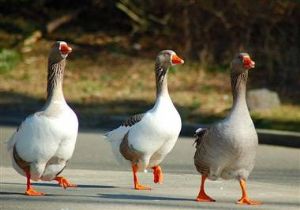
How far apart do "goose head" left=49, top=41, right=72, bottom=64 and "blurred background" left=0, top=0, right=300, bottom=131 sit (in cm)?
759

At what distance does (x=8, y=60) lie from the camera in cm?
2252

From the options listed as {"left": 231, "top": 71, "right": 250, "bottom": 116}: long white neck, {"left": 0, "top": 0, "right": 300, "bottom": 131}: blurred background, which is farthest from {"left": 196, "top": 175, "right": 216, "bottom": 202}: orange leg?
{"left": 0, "top": 0, "right": 300, "bottom": 131}: blurred background

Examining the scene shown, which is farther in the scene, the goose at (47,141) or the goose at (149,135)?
the goose at (149,135)

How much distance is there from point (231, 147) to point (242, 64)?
3.04ft

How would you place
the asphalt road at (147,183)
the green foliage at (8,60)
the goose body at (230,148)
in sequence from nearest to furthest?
the goose body at (230,148)
the asphalt road at (147,183)
the green foliage at (8,60)

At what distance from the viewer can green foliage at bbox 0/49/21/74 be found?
22156mm

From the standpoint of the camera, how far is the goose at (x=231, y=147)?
346 inches

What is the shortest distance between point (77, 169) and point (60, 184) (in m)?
2.50

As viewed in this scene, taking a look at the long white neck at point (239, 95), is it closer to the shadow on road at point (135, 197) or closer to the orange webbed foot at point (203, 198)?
the orange webbed foot at point (203, 198)

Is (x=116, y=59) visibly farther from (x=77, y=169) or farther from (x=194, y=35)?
(x=77, y=169)

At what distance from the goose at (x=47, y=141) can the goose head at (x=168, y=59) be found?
1.40 meters

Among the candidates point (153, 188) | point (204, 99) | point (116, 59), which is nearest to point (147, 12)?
point (116, 59)

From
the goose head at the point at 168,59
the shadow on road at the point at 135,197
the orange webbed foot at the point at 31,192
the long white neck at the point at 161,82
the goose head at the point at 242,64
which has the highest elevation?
the goose head at the point at 242,64

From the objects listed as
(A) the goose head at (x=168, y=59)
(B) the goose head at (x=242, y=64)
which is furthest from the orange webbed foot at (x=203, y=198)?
(A) the goose head at (x=168, y=59)
